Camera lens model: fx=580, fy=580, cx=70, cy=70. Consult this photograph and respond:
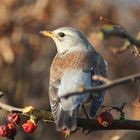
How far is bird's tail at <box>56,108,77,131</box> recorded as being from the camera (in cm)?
352

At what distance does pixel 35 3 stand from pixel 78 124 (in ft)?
12.8

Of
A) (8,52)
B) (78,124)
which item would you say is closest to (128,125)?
(78,124)

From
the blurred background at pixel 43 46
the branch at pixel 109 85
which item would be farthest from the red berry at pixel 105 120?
the blurred background at pixel 43 46

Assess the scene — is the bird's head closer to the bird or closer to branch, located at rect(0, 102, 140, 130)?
the bird

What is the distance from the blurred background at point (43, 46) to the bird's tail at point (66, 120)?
9.84 feet

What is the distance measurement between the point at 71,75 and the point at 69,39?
1121mm

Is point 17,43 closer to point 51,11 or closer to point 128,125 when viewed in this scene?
point 51,11

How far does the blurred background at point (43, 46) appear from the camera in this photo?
7.24 metres

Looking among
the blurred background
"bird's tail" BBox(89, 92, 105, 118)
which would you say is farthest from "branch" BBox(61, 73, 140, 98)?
the blurred background

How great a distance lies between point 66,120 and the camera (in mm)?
3711

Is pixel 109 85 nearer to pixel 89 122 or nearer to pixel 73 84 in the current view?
pixel 89 122

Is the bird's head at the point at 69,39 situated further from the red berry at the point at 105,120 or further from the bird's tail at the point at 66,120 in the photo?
the red berry at the point at 105,120

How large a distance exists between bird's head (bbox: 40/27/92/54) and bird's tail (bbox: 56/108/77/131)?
152 cm

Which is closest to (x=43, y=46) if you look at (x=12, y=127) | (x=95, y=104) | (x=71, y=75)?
(x=71, y=75)
